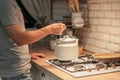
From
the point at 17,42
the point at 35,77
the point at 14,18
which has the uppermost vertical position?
the point at 14,18

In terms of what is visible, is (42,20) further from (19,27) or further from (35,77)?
(19,27)

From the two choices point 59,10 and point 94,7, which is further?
point 59,10

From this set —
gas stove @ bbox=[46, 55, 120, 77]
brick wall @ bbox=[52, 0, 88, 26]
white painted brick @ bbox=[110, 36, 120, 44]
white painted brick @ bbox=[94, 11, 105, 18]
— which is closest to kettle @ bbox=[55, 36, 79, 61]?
gas stove @ bbox=[46, 55, 120, 77]

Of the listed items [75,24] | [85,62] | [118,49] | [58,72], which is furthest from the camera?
[75,24]

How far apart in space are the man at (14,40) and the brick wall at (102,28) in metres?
0.54

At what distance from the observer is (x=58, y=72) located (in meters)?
1.85

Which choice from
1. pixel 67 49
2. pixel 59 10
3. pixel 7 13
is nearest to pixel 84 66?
pixel 67 49

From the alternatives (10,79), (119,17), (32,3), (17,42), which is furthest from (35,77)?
(32,3)

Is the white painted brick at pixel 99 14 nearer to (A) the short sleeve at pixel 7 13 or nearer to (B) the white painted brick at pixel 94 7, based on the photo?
(B) the white painted brick at pixel 94 7

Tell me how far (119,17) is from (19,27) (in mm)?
887

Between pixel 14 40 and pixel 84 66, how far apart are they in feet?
1.82

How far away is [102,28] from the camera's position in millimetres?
2420

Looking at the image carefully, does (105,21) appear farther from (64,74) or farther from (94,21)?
(64,74)

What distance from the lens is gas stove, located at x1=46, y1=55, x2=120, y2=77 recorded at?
1794 millimetres
